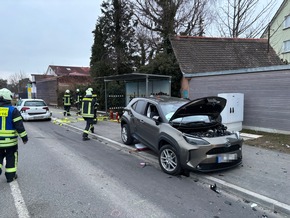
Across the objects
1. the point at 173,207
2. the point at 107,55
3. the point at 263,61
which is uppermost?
the point at 107,55

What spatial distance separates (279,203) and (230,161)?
4.45 ft

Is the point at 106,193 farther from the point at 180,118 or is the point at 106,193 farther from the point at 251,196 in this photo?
the point at 251,196

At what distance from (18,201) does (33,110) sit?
11717 millimetres

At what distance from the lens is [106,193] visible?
13.8ft

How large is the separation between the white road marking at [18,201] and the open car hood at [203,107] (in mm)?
3338

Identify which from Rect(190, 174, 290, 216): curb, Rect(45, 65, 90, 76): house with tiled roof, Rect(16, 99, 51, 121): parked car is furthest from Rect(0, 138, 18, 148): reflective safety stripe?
Rect(45, 65, 90, 76): house with tiled roof

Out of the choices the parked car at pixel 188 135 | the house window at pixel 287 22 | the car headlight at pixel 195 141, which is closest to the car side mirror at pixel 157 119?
the parked car at pixel 188 135

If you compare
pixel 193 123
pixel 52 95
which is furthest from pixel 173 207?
pixel 52 95

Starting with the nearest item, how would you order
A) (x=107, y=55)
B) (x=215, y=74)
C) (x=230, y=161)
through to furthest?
(x=230, y=161)
(x=215, y=74)
(x=107, y=55)

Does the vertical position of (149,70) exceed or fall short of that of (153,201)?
it exceeds it

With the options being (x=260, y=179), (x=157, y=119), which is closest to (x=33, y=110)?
(x=157, y=119)

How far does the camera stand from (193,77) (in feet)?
40.6

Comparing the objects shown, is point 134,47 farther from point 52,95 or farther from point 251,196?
point 251,196

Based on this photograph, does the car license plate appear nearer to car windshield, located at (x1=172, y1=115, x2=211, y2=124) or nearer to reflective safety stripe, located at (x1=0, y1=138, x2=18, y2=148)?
car windshield, located at (x1=172, y1=115, x2=211, y2=124)
